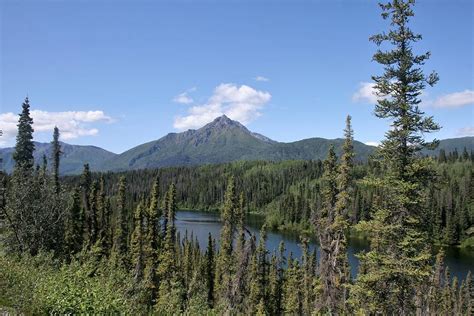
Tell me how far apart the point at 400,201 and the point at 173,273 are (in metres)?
37.0

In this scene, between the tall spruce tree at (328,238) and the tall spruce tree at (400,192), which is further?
the tall spruce tree at (328,238)

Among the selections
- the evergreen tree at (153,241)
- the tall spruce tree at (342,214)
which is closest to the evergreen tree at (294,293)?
the evergreen tree at (153,241)

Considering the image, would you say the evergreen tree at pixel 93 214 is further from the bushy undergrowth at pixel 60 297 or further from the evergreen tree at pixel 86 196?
the bushy undergrowth at pixel 60 297

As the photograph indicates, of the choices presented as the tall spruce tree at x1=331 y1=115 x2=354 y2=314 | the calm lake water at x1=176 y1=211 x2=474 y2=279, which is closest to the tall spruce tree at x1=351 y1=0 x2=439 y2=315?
the tall spruce tree at x1=331 y1=115 x2=354 y2=314

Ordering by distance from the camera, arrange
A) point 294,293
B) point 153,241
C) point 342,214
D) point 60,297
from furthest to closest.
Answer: point 294,293
point 153,241
point 342,214
point 60,297

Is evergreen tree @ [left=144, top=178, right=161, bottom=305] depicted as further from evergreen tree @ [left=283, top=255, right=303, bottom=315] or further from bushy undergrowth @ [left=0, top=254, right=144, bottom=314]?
bushy undergrowth @ [left=0, top=254, right=144, bottom=314]

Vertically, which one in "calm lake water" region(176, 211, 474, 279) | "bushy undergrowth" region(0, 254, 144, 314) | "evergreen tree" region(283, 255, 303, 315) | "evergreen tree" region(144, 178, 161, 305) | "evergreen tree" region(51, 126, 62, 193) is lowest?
"calm lake water" region(176, 211, 474, 279)

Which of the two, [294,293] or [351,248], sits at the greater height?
[294,293]

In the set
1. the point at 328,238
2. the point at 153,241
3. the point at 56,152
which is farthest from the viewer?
the point at 56,152

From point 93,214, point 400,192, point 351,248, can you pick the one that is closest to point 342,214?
point 400,192

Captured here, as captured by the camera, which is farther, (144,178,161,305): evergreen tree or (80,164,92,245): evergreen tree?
(80,164,92,245): evergreen tree

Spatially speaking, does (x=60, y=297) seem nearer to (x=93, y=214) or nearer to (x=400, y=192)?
(x=400, y=192)

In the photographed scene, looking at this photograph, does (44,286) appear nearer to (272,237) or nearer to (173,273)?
(173,273)

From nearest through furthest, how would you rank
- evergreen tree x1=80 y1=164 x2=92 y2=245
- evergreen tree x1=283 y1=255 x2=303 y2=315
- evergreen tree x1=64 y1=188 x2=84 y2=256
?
evergreen tree x1=283 y1=255 x2=303 y2=315 < evergreen tree x1=64 y1=188 x2=84 y2=256 < evergreen tree x1=80 y1=164 x2=92 y2=245
